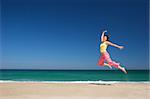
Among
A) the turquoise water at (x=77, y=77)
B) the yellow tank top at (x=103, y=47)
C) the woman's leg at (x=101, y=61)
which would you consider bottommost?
the turquoise water at (x=77, y=77)

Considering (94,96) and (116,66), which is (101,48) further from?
(94,96)

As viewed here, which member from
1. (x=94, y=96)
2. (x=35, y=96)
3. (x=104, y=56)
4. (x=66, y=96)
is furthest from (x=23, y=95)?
(x=104, y=56)

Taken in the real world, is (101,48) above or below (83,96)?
above

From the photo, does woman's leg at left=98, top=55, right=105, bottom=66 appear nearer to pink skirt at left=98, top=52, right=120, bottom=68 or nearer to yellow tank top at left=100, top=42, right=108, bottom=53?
pink skirt at left=98, top=52, right=120, bottom=68

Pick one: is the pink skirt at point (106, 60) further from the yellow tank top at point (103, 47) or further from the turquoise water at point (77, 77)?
the turquoise water at point (77, 77)

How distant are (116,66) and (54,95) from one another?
2.96 metres

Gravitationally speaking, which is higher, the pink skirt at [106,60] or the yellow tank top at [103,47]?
the yellow tank top at [103,47]

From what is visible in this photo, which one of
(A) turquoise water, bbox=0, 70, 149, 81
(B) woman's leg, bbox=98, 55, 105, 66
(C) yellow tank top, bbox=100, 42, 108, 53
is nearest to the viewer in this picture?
(C) yellow tank top, bbox=100, 42, 108, 53

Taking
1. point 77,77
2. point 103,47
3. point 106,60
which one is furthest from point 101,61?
point 77,77

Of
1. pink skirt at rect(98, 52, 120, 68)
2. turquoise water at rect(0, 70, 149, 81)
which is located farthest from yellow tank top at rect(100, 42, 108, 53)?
turquoise water at rect(0, 70, 149, 81)

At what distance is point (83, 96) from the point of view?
7.48 metres

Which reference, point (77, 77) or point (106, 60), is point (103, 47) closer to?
point (106, 60)

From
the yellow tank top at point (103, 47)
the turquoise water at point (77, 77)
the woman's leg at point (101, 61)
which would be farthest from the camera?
the turquoise water at point (77, 77)

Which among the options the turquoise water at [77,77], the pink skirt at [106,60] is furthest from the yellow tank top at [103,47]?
the turquoise water at [77,77]
